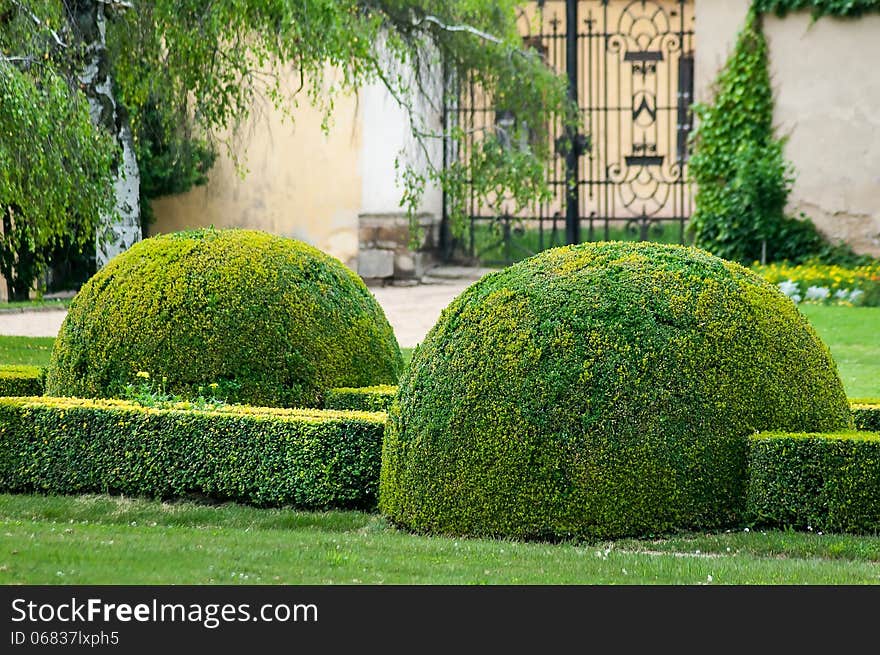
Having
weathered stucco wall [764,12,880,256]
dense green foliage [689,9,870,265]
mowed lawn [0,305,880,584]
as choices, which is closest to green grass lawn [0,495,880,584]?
mowed lawn [0,305,880,584]

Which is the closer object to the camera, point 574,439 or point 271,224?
point 574,439

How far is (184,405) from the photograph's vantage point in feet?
21.2

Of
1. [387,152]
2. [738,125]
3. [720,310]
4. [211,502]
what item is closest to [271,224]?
[387,152]

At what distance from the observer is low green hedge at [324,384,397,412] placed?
22.4ft

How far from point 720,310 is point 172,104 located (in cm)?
716

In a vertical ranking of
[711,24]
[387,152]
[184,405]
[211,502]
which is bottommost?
[211,502]

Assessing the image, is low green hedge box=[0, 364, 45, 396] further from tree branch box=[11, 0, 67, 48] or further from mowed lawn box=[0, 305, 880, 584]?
tree branch box=[11, 0, 67, 48]

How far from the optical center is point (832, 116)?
16.1 meters

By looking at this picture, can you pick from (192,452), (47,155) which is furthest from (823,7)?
(192,452)

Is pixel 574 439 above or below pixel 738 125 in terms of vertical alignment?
below

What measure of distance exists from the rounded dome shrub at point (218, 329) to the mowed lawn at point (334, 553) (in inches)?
40.8

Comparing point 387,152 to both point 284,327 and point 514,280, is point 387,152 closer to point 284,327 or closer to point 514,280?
point 284,327

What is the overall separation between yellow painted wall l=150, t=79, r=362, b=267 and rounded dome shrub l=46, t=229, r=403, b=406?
1019 centimetres

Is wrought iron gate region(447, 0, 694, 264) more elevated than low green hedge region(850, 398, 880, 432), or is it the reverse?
wrought iron gate region(447, 0, 694, 264)
